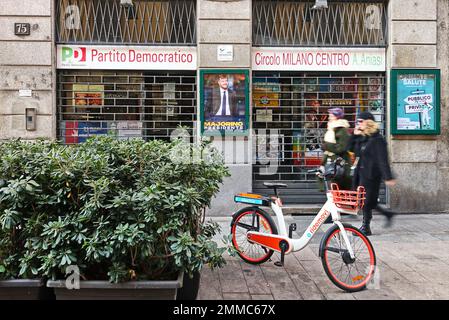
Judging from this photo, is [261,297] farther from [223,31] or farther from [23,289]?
[223,31]

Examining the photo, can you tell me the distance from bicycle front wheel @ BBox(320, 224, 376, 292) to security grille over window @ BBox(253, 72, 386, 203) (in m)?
Answer: 4.74

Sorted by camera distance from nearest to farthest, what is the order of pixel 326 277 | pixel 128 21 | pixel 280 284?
pixel 280 284 < pixel 326 277 < pixel 128 21

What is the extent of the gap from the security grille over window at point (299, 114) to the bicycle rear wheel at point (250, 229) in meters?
3.82

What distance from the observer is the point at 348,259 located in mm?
4730

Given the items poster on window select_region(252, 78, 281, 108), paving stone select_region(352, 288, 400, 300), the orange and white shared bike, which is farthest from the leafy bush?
poster on window select_region(252, 78, 281, 108)

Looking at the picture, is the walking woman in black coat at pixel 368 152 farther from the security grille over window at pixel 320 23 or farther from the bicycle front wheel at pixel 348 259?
the security grille over window at pixel 320 23

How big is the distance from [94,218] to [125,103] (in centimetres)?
577

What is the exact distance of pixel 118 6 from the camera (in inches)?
371

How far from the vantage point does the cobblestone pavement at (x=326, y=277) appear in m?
4.73

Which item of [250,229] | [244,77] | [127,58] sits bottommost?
Result: [250,229]

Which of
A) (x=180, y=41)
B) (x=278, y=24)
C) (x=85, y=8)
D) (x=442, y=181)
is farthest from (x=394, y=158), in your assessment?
(x=85, y=8)

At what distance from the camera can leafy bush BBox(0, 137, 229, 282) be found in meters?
3.94

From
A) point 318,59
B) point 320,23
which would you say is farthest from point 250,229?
point 320,23

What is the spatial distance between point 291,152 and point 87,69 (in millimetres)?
4469
